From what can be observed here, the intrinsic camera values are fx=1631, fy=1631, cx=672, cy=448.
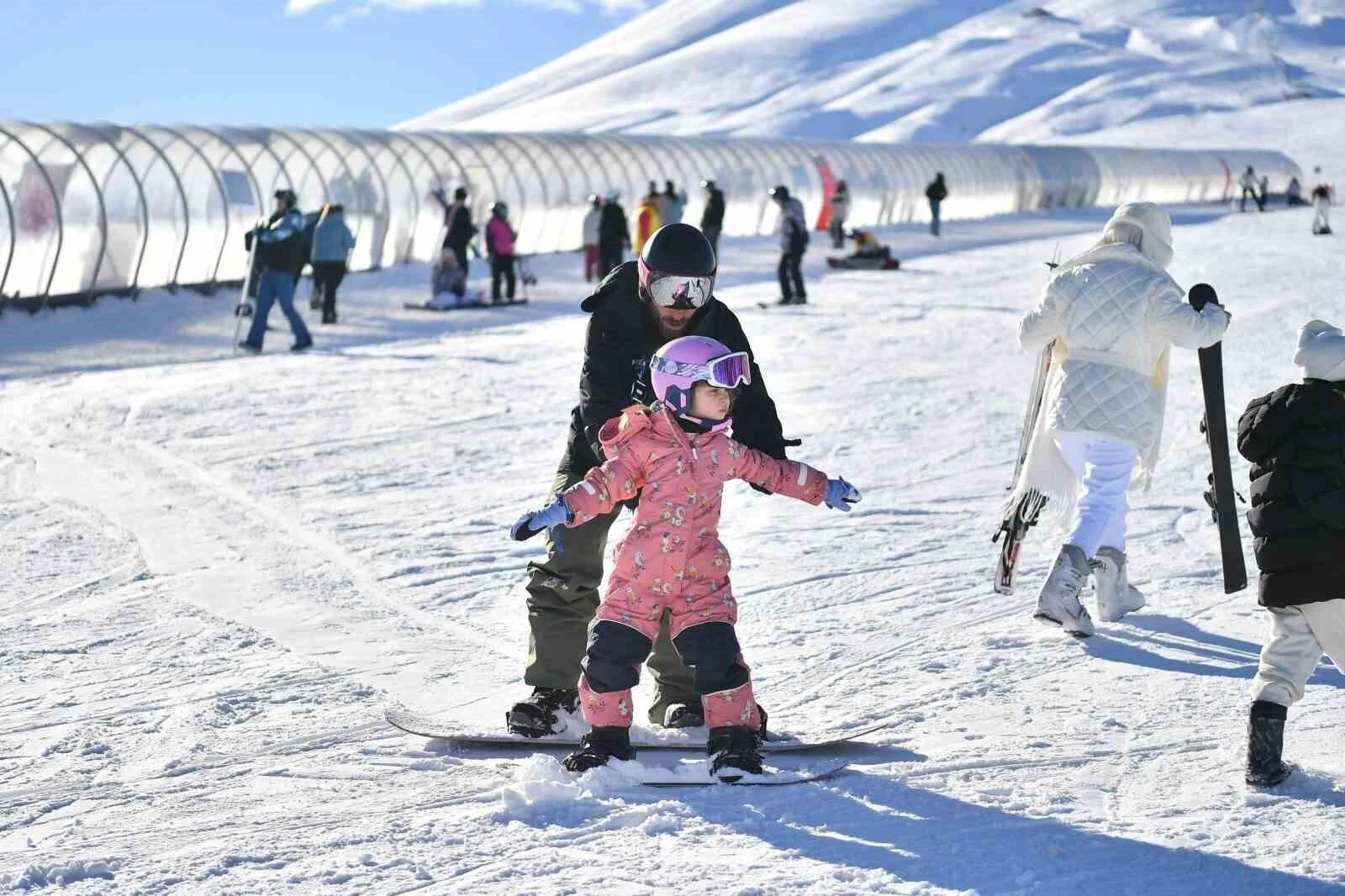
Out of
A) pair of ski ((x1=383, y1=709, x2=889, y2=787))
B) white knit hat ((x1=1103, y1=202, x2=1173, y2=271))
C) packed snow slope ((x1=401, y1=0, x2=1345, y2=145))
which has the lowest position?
pair of ski ((x1=383, y1=709, x2=889, y2=787))

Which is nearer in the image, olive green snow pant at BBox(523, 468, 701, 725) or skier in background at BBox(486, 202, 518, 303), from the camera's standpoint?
olive green snow pant at BBox(523, 468, 701, 725)

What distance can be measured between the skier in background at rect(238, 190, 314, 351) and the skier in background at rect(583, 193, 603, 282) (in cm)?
689

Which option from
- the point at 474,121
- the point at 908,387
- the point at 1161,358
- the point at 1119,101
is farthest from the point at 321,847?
the point at 474,121

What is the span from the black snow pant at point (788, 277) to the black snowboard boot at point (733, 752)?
1453 cm

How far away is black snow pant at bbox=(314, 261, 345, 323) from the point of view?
693 inches

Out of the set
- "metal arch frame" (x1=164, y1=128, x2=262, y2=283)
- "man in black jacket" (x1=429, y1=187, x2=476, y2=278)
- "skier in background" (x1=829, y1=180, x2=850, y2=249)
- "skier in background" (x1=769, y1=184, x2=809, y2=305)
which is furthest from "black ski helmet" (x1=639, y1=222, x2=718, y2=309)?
"skier in background" (x1=829, y1=180, x2=850, y2=249)

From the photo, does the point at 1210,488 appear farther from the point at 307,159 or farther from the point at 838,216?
the point at 838,216

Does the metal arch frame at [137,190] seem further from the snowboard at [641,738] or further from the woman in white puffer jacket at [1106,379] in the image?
the snowboard at [641,738]

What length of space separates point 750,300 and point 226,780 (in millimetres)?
16229

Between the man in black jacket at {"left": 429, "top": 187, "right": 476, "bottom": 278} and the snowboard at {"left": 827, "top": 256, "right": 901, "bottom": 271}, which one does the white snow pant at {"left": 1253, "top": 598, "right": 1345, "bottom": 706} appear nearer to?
the man in black jacket at {"left": 429, "top": 187, "right": 476, "bottom": 278}

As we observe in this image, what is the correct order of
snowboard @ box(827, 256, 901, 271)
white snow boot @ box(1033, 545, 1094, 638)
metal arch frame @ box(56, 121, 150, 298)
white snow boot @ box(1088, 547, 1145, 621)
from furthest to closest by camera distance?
snowboard @ box(827, 256, 901, 271) < metal arch frame @ box(56, 121, 150, 298) < white snow boot @ box(1088, 547, 1145, 621) < white snow boot @ box(1033, 545, 1094, 638)

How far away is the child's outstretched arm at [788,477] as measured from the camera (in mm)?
4059

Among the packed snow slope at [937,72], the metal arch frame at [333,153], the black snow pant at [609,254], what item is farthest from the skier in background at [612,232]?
the packed snow slope at [937,72]

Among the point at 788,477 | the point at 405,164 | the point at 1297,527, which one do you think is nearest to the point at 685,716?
the point at 788,477
